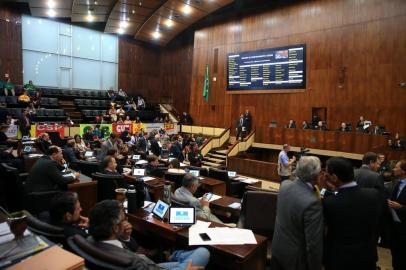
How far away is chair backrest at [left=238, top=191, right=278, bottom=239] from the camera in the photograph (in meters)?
3.17

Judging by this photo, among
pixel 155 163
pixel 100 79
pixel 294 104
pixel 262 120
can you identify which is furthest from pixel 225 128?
pixel 155 163

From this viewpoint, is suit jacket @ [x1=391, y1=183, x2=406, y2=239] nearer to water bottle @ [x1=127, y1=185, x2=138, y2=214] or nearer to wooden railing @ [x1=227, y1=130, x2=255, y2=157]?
water bottle @ [x1=127, y1=185, x2=138, y2=214]

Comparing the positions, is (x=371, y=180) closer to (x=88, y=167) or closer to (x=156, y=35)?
(x=88, y=167)

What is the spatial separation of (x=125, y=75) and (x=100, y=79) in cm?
140

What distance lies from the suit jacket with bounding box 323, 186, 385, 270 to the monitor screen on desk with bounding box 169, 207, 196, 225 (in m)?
1.12

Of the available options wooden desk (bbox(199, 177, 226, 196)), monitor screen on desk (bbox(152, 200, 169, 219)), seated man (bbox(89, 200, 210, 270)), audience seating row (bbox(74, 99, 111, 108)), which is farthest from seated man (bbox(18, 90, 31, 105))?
seated man (bbox(89, 200, 210, 270))

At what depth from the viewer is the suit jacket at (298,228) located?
1.98 meters

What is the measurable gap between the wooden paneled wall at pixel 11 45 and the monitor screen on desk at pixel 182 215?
42.4ft

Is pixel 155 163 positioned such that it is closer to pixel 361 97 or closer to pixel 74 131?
pixel 74 131

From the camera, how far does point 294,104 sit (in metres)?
11.6

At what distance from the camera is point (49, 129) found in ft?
32.9

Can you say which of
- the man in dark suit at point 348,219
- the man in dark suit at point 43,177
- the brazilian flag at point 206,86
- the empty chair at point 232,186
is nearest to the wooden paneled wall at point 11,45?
the brazilian flag at point 206,86

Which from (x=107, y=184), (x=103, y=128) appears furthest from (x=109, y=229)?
(x=103, y=128)

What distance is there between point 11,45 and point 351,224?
47.6 ft
